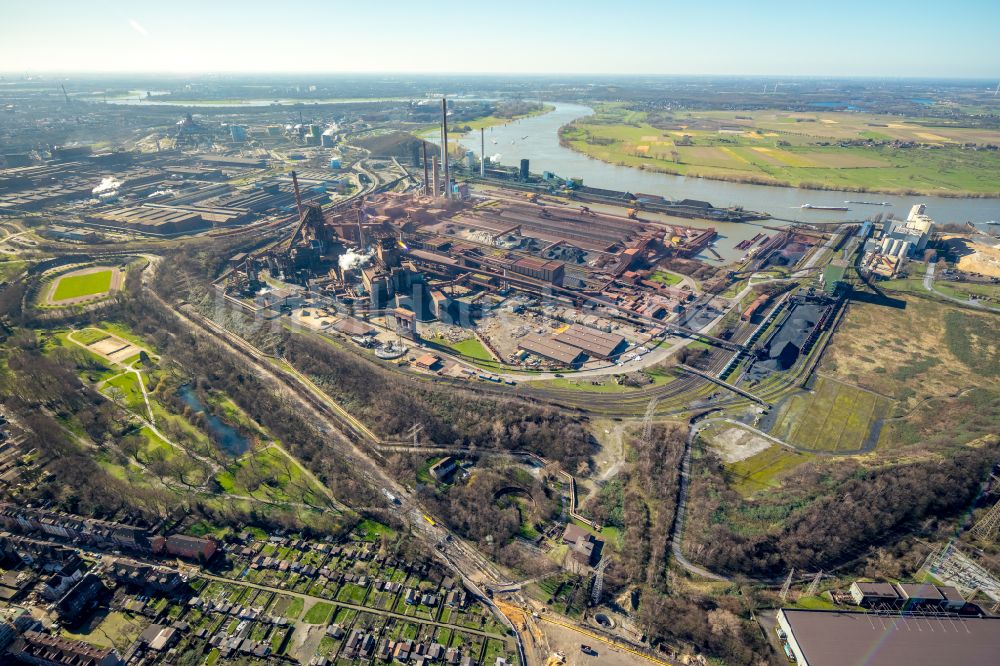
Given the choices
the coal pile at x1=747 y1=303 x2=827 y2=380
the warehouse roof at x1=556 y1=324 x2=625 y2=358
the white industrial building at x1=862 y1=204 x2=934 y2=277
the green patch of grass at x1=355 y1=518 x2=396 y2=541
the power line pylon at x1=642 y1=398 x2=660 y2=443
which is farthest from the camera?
the white industrial building at x1=862 y1=204 x2=934 y2=277

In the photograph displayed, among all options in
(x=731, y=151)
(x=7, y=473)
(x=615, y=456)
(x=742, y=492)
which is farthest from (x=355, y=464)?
(x=731, y=151)

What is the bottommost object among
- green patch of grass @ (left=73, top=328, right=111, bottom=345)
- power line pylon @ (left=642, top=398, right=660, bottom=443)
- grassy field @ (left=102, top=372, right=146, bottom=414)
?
grassy field @ (left=102, top=372, right=146, bottom=414)

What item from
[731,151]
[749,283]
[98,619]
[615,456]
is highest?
[731,151]

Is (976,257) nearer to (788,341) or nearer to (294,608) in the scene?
(788,341)

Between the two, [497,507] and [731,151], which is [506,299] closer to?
[497,507]

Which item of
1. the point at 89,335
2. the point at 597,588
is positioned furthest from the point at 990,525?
the point at 89,335

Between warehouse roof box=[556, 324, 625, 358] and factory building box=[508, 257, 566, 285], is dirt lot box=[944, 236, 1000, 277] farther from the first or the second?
factory building box=[508, 257, 566, 285]

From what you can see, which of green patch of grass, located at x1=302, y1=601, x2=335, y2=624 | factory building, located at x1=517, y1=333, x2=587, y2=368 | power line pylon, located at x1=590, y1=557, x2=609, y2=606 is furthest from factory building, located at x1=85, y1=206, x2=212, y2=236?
power line pylon, located at x1=590, y1=557, x2=609, y2=606
